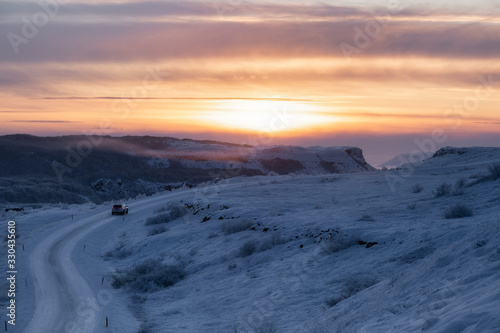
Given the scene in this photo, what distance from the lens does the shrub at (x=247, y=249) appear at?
18.5 metres

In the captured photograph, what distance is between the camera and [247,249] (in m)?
18.6

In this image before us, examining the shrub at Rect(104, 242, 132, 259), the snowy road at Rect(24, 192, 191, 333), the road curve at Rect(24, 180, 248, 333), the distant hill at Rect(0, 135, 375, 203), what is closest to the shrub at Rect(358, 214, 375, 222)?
the snowy road at Rect(24, 192, 191, 333)

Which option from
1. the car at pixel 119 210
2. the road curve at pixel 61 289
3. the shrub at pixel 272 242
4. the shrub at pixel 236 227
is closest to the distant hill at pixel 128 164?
the car at pixel 119 210

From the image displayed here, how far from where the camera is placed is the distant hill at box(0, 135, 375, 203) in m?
74.5

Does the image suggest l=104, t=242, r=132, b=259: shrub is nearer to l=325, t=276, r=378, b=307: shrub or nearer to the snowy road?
the snowy road

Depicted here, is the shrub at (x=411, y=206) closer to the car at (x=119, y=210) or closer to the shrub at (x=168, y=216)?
the shrub at (x=168, y=216)

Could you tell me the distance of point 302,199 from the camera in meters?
28.8

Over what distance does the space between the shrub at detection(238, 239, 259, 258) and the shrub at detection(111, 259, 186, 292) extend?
253 centimetres

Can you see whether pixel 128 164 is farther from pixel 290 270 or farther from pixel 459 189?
pixel 290 270

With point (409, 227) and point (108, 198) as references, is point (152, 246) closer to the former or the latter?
point (409, 227)

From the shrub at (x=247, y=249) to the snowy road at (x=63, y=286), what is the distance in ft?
16.0

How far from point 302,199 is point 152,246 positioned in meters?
9.38

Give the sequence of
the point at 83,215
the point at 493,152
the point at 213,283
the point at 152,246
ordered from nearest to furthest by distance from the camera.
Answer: the point at 213,283, the point at 152,246, the point at 83,215, the point at 493,152

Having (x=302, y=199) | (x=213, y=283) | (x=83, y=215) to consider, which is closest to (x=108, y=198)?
(x=83, y=215)
